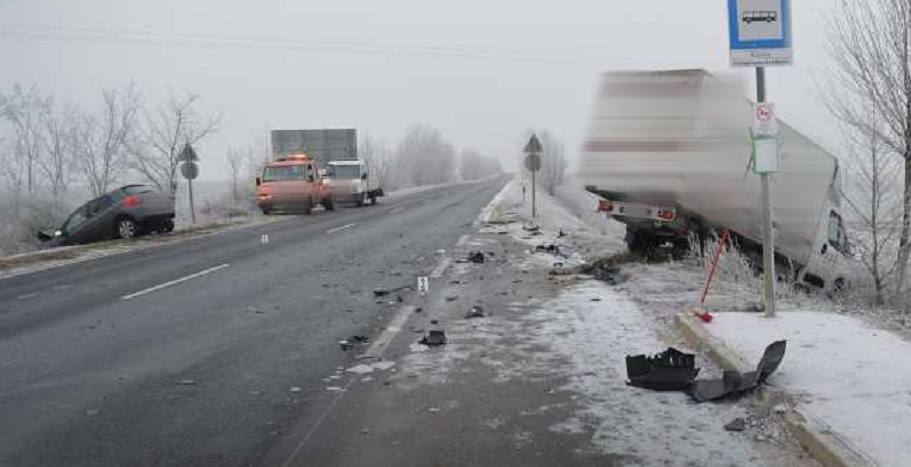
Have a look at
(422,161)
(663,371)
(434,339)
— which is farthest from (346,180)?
(422,161)

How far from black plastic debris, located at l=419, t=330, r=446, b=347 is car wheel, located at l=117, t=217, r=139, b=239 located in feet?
54.5

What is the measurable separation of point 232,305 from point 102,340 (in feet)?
6.79

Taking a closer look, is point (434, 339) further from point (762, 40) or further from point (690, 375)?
point (762, 40)

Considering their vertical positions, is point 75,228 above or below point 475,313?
above

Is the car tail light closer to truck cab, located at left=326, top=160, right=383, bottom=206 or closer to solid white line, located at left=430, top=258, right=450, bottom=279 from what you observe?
solid white line, located at left=430, top=258, right=450, bottom=279

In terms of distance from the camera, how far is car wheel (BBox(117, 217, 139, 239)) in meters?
21.0

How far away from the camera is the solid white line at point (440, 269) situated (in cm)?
1186

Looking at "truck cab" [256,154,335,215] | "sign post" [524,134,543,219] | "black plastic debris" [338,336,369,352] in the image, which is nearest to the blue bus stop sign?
"black plastic debris" [338,336,369,352]

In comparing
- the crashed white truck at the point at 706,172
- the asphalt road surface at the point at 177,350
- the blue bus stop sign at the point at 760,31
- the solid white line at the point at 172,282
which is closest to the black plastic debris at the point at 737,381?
the asphalt road surface at the point at 177,350

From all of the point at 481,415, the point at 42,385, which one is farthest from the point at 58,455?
the point at 481,415

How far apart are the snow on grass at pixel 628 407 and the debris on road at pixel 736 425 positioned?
47 millimetres

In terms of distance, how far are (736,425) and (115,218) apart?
787 inches

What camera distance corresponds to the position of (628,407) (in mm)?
4902

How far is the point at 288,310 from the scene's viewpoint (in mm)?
8891
